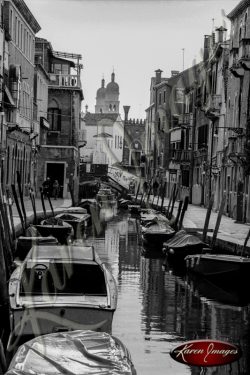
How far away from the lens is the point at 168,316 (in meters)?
11.5

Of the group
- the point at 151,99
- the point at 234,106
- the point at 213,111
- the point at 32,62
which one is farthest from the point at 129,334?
the point at 151,99

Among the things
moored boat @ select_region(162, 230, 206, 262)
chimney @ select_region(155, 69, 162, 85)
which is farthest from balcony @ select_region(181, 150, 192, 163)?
moored boat @ select_region(162, 230, 206, 262)

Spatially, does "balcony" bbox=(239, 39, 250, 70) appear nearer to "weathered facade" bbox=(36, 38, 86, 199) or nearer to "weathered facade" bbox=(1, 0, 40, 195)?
"weathered facade" bbox=(1, 0, 40, 195)

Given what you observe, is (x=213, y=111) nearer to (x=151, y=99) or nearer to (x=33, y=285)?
(x=33, y=285)

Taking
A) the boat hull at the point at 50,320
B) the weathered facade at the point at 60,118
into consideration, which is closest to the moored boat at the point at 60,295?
the boat hull at the point at 50,320

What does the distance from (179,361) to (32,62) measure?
2478cm

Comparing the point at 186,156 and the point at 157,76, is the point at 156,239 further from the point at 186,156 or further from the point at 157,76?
the point at 157,76

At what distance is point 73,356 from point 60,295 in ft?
8.22

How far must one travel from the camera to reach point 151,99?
194 feet

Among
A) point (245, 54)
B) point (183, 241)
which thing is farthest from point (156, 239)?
point (245, 54)

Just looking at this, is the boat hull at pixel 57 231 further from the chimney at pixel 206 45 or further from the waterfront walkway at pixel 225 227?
the chimney at pixel 206 45

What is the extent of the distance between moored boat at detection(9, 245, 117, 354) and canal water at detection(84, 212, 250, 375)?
2.46 ft

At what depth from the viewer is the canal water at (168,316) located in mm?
8688

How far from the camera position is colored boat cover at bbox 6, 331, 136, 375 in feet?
19.8
